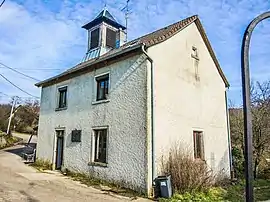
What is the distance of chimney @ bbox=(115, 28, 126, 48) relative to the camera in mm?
18611

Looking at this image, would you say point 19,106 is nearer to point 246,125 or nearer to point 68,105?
point 68,105

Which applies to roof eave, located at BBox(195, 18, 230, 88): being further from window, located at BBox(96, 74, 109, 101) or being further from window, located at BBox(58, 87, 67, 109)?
window, located at BBox(58, 87, 67, 109)

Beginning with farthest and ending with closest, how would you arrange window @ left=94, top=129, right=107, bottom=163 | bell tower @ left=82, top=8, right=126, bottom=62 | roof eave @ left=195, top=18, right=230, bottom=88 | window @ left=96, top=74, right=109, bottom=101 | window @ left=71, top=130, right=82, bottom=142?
bell tower @ left=82, top=8, right=126, bottom=62, roof eave @ left=195, top=18, right=230, bottom=88, window @ left=71, top=130, right=82, bottom=142, window @ left=96, top=74, right=109, bottom=101, window @ left=94, top=129, right=107, bottom=163

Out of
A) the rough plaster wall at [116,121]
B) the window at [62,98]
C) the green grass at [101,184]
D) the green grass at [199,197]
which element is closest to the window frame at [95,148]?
the rough plaster wall at [116,121]

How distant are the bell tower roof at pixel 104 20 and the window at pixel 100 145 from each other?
9382mm

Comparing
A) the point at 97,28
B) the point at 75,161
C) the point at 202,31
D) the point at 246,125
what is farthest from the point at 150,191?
the point at 97,28

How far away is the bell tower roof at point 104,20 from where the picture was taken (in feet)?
61.8

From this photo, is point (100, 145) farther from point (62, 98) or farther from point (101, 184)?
point (62, 98)

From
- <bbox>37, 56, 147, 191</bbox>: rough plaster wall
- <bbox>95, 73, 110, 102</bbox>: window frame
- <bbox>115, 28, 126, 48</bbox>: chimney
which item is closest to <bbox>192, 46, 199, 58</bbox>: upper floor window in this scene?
<bbox>37, 56, 147, 191</bbox>: rough plaster wall

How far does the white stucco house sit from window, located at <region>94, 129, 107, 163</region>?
48 millimetres

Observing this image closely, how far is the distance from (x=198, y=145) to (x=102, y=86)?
5.76m

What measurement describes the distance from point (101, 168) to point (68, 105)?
4944mm

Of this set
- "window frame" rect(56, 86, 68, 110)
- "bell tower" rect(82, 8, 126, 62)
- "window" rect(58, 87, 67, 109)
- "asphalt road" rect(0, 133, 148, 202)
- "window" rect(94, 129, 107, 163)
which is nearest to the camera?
"asphalt road" rect(0, 133, 148, 202)

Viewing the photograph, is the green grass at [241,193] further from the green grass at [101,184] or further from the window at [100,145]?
the window at [100,145]
